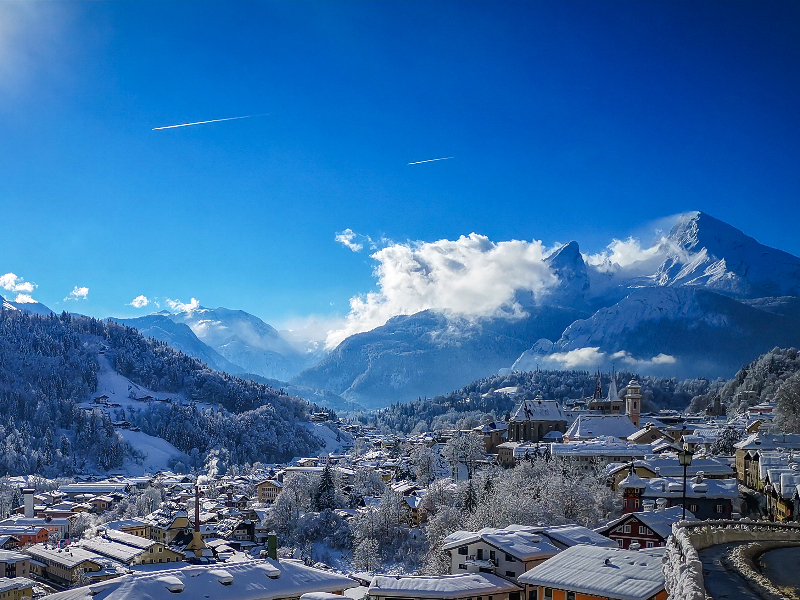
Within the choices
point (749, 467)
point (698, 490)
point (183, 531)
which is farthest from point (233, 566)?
point (183, 531)

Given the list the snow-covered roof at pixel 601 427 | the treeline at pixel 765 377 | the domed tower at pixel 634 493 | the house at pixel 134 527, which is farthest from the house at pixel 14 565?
the treeline at pixel 765 377

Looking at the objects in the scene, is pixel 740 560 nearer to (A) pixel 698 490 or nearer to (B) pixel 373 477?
(A) pixel 698 490

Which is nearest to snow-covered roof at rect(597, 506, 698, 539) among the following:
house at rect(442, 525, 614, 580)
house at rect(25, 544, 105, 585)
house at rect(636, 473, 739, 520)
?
house at rect(442, 525, 614, 580)

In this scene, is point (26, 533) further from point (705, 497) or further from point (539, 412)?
point (539, 412)

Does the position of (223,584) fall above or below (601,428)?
below

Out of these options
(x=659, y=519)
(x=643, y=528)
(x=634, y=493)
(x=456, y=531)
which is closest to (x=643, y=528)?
(x=643, y=528)

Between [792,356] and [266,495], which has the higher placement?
[792,356]
